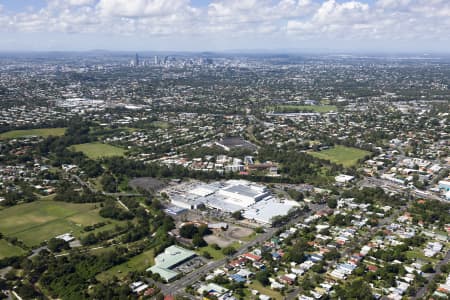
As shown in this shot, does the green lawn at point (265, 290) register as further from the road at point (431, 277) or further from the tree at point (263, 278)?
the road at point (431, 277)

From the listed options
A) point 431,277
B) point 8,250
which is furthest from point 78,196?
point 431,277

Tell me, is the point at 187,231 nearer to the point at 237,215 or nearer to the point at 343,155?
the point at 237,215

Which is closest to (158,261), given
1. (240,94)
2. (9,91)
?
(240,94)

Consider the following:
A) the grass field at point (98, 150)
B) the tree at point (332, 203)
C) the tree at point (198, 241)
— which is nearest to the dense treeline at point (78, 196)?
the tree at point (198, 241)

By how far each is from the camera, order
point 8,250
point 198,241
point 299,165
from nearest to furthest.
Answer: point 8,250 < point 198,241 < point 299,165

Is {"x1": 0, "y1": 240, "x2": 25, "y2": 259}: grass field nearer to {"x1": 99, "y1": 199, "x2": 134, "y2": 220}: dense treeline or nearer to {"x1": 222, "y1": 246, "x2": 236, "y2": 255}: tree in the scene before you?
{"x1": 99, "y1": 199, "x2": 134, "y2": 220}: dense treeline

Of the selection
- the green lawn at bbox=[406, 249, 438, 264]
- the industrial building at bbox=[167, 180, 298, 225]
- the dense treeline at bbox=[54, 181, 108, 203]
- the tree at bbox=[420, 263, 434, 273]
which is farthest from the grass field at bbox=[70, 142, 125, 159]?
the tree at bbox=[420, 263, 434, 273]

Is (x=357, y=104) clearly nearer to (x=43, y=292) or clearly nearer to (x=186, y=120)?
(x=186, y=120)

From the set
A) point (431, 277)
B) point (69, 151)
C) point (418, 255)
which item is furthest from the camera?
point (69, 151)
